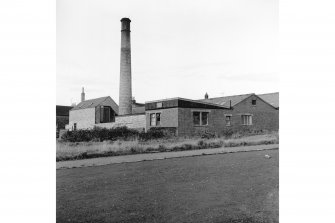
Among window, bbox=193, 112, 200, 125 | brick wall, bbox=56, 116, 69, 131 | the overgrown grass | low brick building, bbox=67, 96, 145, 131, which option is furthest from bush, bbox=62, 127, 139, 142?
brick wall, bbox=56, 116, 69, 131

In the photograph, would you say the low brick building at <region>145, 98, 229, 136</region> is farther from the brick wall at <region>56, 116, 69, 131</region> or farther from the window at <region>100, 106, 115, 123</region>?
the brick wall at <region>56, 116, 69, 131</region>

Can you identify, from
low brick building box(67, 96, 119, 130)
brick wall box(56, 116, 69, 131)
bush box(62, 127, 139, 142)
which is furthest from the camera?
brick wall box(56, 116, 69, 131)

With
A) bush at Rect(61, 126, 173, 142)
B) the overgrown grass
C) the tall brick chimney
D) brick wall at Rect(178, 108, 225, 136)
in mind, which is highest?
the tall brick chimney

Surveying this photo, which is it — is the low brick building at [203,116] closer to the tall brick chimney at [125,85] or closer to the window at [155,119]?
the window at [155,119]

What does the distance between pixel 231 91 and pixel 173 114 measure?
11.0 metres

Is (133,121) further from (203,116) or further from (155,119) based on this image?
(203,116)

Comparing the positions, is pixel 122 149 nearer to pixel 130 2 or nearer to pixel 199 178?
pixel 199 178

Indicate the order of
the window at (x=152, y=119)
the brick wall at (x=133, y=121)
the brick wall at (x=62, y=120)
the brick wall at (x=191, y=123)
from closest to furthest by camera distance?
1. the brick wall at (x=191, y=123)
2. the window at (x=152, y=119)
3. the brick wall at (x=133, y=121)
4. the brick wall at (x=62, y=120)

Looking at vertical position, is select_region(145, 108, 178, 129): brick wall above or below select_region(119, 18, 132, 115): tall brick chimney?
below

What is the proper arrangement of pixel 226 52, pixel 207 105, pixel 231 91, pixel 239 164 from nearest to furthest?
pixel 226 52 < pixel 231 91 < pixel 239 164 < pixel 207 105

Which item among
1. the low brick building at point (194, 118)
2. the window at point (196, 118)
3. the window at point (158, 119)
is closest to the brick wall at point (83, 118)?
the window at point (158, 119)

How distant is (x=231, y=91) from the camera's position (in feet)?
22.1

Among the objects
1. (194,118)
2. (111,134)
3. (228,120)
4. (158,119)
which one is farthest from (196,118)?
(111,134)
